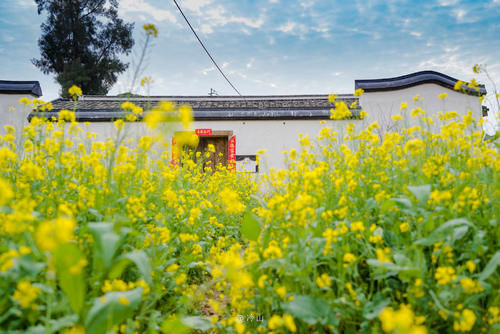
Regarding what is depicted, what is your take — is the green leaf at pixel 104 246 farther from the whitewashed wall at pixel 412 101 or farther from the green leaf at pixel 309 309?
the whitewashed wall at pixel 412 101

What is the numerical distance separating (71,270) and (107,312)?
12.6 inches

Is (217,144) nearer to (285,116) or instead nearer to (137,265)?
(285,116)

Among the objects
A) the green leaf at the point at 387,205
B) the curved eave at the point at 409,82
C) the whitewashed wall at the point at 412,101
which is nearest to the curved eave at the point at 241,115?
the whitewashed wall at the point at 412,101

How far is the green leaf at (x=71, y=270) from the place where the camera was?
0.96 meters

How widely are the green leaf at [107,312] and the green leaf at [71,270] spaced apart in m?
0.06

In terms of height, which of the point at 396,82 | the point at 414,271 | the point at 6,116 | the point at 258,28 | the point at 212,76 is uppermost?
the point at 258,28

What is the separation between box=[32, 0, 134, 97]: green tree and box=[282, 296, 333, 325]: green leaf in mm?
18998

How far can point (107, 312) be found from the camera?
3.67ft

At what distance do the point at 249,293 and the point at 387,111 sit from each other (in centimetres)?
818

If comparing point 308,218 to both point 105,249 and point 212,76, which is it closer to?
point 105,249

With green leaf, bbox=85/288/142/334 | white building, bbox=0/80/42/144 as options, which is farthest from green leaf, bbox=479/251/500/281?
white building, bbox=0/80/42/144

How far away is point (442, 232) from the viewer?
136 cm

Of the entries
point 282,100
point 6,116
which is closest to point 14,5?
point 6,116

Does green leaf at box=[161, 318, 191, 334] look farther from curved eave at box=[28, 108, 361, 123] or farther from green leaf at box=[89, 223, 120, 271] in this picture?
curved eave at box=[28, 108, 361, 123]
